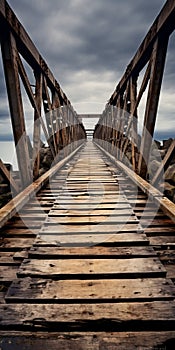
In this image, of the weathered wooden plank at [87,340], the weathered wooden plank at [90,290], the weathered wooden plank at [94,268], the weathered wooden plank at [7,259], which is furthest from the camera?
the weathered wooden plank at [7,259]

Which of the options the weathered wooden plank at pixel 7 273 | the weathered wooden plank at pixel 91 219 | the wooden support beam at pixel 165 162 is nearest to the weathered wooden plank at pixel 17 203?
the weathered wooden plank at pixel 91 219

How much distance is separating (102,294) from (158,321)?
1.24 feet

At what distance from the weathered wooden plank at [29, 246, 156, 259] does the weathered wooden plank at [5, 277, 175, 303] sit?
0.34 m

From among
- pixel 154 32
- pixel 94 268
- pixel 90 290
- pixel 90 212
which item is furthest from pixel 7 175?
pixel 154 32

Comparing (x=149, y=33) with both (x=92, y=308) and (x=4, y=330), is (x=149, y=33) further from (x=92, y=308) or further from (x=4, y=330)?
(x=4, y=330)

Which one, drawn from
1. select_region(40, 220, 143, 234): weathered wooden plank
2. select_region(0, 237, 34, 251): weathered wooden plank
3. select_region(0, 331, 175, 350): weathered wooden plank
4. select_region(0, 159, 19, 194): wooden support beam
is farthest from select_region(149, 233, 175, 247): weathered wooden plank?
select_region(0, 159, 19, 194): wooden support beam

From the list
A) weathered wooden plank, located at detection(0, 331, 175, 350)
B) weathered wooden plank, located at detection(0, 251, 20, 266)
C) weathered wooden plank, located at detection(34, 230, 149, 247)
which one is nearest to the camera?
weathered wooden plank, located at detection(0, 331, 175, 350)

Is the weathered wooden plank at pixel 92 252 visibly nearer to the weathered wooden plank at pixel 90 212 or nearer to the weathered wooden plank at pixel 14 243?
the weathered wooden plank at pixel 14 243

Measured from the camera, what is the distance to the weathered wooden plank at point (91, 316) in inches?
55.9

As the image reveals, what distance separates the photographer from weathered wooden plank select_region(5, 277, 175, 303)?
1.61 m

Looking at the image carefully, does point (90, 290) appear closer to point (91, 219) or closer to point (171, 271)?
point (171, 271)

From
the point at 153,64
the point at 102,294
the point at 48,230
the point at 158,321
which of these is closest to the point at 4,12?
the point at 153,64

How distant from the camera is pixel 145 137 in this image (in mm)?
4293

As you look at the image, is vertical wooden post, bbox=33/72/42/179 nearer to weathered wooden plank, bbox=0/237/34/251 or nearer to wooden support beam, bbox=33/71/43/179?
wooden support beam, bbox=33/71/43/179
